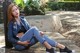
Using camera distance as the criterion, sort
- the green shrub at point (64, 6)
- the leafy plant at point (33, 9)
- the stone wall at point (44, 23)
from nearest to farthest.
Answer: the stone wall at point (44, 23) < the leafy plant at point (33, 9) < the green shrub at point (64, 6)

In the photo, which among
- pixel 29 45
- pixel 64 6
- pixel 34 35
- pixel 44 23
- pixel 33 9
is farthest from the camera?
pixel 64 6

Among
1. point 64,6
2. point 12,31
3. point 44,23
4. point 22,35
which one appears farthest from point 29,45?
point 64,6

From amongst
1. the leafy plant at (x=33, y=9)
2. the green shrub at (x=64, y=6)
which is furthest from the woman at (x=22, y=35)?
the green shrub at (x=64, y=6)

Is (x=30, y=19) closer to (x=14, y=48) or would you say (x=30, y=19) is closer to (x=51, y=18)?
(x=51, y=18)

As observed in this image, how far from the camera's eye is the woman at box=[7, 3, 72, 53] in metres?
5.10

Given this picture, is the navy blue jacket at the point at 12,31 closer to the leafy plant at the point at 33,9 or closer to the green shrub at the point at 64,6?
the leafy plant at the point at 33,9

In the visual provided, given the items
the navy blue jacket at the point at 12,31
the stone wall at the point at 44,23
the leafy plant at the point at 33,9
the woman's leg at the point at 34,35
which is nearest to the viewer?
the woman's leg at the point at 34,35

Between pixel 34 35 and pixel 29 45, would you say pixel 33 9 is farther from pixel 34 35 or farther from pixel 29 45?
pixel 34 35

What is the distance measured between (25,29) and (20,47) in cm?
39

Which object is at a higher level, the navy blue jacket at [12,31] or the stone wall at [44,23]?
the navy blue jacket at [12,31]

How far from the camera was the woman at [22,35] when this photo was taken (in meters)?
5.10

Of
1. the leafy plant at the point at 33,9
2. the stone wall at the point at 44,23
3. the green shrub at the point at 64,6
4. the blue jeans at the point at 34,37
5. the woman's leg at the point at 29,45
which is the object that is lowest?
the green shrub at the point at 64,6

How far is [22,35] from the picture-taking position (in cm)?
535

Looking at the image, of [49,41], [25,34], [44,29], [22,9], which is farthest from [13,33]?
[22,9]
